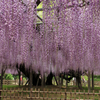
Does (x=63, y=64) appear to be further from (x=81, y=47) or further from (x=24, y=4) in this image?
(x=24, y=4)

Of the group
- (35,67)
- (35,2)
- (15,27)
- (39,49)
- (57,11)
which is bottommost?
(35,67)

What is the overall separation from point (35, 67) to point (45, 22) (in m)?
7.52

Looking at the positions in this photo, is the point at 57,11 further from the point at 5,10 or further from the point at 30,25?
the point at 5,10

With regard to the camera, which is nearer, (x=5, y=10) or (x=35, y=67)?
(x=5, y=10)

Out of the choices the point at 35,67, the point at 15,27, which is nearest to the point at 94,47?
the point at 15,27

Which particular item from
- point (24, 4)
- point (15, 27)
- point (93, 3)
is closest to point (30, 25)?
point (15, 27)

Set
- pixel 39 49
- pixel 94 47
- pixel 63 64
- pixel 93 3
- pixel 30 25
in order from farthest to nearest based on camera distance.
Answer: pixel 63 64 → pixel 39 49 → pixel 94 47 → pixel 30 25 → pixel 93 3

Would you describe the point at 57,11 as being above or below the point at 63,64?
above

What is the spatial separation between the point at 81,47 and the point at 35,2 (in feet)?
8.33

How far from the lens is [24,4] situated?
554 centimetres

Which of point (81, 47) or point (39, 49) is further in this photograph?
point (39, 49)

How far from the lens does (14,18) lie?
4.90 metres

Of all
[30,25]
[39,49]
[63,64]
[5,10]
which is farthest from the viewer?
[63,64]

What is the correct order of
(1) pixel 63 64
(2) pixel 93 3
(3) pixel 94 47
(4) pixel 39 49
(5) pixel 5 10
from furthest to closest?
1. (1) pixel 63 64
2. (4) pixel 39 49
3. (3) pixel 94 47
4. (5) pixel 5 10
5. (2) pixel 93 3
